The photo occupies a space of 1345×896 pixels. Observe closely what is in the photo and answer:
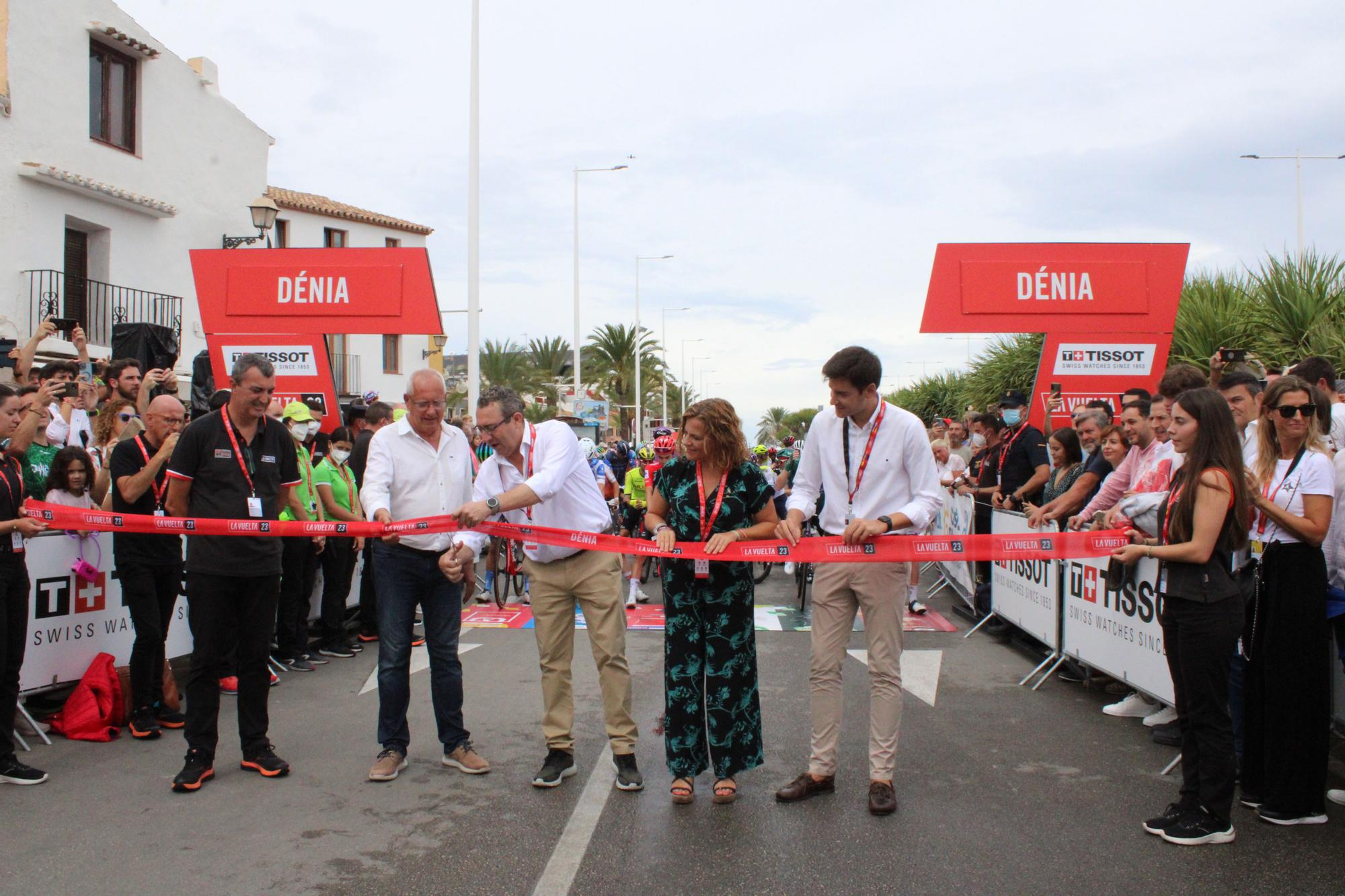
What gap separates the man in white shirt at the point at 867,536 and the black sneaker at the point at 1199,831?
1174 mm

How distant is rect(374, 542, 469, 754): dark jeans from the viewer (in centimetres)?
539

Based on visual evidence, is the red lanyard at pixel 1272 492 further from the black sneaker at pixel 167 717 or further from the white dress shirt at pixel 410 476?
the black sneaker at pixel 167 717

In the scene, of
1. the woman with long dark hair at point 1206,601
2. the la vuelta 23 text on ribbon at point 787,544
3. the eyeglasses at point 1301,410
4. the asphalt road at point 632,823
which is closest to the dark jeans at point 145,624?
the asphalt road at point 632,823

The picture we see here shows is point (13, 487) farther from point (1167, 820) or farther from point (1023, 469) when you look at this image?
point (1023, 469)

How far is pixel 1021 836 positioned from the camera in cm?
441

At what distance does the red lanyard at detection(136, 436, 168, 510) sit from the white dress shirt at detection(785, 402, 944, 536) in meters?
3.68

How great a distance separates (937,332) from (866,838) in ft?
23.9

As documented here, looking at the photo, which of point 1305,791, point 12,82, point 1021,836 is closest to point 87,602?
point 1021,836

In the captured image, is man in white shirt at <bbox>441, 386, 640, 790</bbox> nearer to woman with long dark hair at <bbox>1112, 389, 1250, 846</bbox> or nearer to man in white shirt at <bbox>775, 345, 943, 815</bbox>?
man in white shirt at <bbox>775, 345, 943, 815</bbox>

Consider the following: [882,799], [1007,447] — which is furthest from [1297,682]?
[1007,447]

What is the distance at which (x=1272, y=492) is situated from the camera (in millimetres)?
4672

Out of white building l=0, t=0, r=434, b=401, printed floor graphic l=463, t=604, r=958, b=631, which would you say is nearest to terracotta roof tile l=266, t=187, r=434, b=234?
white building l=0, t=0, r=434, b=401

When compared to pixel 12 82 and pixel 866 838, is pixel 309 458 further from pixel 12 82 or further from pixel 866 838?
pixel 12 82

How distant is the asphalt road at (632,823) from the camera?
13.0ft
